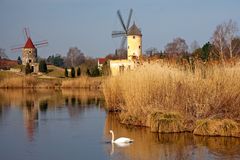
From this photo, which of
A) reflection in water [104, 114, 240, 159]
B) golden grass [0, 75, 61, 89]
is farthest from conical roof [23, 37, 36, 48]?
reflection in water [104, 114, 240, 159]

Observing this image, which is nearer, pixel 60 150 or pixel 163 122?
pixel 60 150

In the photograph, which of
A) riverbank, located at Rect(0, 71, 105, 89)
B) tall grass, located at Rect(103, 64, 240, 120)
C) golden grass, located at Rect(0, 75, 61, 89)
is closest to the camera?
tall grass, located at Rect(103, 64, 240, 120)

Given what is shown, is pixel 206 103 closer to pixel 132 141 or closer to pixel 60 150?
pixel 132 141

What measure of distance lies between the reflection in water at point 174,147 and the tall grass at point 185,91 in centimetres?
148

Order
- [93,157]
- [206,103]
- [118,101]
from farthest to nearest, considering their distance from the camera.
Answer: [118,101] → [206,103] → [93,157]

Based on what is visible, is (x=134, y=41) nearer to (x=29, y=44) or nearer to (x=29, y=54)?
(x=29, y=54)

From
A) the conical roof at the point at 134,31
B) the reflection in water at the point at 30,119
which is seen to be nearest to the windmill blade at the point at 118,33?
the conical roof at the point at 134,31

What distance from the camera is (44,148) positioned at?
14.8m

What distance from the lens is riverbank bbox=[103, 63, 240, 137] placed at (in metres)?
17.2

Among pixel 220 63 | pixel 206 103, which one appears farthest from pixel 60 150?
pixel 220 63

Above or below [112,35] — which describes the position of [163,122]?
below

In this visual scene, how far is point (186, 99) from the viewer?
1814 centimetres

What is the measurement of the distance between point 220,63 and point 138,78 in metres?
3.63

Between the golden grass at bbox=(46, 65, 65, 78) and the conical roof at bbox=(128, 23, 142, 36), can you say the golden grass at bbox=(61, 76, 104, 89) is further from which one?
the golden grass at bbox=(46, 65, 65, 78)
